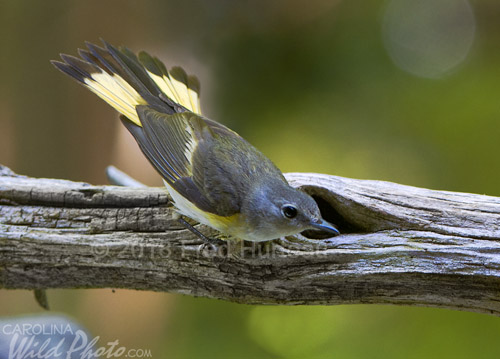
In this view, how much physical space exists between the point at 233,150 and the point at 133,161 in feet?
4.13

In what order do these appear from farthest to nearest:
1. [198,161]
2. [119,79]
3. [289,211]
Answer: [119,79] < [198,161] < [289,211]

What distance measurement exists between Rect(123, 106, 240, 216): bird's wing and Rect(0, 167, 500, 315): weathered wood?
196mm

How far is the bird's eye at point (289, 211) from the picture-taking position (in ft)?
4.17

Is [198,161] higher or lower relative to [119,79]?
lower

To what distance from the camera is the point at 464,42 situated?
2.38m

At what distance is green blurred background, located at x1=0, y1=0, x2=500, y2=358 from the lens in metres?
2.33

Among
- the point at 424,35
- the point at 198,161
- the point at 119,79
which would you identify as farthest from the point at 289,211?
the point at 424,35

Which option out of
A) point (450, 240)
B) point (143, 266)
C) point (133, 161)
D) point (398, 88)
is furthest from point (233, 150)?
point (398, 88)

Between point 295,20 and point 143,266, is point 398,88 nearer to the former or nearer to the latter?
point 295,20

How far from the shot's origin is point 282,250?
136cm

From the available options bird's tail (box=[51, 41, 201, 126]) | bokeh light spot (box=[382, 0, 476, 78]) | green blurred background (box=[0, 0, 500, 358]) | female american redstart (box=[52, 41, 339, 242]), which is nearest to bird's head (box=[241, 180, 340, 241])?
female american redstart (box=[52, 41, 339, 242])

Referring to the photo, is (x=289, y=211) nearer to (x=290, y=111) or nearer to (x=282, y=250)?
(x=282, y=250)

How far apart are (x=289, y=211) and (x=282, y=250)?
0.16 meters

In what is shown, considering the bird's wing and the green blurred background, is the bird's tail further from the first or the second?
the green blurred background
